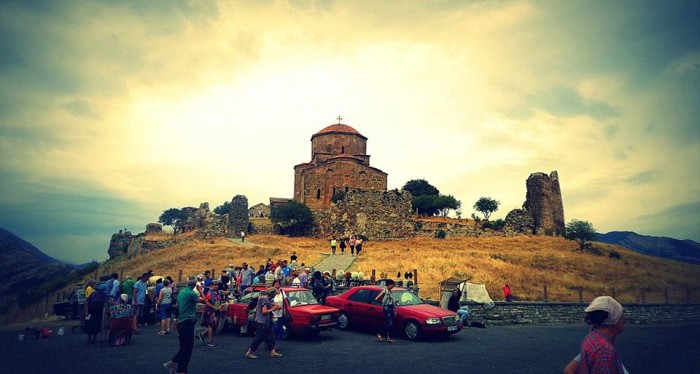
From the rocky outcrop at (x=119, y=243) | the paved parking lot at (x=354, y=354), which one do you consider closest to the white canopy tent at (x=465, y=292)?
the paved parking lot at (x=354, y=354)

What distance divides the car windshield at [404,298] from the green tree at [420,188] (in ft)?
216

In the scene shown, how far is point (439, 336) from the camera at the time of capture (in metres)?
13.0

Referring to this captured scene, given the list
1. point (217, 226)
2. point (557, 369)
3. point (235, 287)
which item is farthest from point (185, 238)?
point (557, 369)

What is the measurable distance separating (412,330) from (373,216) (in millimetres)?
31375

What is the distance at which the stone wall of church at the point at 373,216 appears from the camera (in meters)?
43.5

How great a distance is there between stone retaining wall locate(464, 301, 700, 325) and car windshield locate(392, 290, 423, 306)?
4.02 meters

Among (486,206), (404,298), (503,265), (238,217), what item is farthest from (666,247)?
(404,298)

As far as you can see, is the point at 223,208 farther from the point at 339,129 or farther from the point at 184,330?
the point at 184,330

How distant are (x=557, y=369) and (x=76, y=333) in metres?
15.4

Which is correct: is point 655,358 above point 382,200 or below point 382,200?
below

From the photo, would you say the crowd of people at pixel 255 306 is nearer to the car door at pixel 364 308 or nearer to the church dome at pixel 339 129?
the car door at pixel 364 308

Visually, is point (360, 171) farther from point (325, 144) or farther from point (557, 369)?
Answer: point (557, 369)

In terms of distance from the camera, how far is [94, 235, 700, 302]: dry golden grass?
24.5 meters

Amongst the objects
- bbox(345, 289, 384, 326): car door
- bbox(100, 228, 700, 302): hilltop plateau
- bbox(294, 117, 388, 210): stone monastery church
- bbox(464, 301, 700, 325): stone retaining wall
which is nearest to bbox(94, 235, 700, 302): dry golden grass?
bbox(100, 228, 700, 302): hilltop plateau
